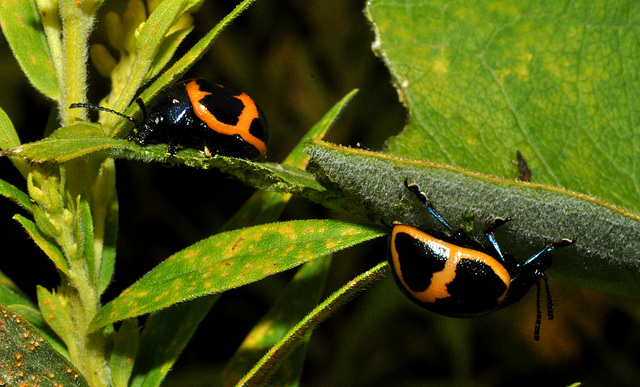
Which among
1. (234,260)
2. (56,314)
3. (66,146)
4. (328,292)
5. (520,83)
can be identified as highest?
(520,83)

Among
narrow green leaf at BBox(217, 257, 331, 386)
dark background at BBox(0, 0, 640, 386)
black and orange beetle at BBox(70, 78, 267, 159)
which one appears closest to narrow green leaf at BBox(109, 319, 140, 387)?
narrow green leaf at BBox(217, 257, 331, 386)

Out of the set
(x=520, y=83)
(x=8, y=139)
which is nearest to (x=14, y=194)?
(x=8, y=139)

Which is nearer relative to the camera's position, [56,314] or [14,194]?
[14,194]

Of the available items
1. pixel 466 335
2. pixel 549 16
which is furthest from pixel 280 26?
pixel 466 335

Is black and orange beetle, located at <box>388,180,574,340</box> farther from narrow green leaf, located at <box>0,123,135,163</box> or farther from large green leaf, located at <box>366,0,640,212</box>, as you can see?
narrow green leaf, located at <box>0,123,135,163</box>

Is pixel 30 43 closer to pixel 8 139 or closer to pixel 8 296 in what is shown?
pixel 8 139

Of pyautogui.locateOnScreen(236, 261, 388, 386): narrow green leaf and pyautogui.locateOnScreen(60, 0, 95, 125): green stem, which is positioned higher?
pyautogui.locateOnScreen(60, 0, 95, 125): green stem
